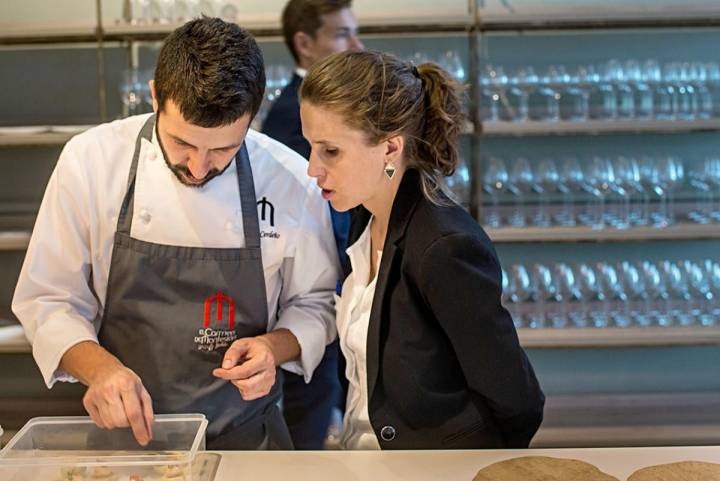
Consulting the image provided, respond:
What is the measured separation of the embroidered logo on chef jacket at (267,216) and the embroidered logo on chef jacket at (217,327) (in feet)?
0.52

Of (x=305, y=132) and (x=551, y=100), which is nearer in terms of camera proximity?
(x=305, y=132)

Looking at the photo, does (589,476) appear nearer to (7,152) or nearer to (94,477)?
(94,477)

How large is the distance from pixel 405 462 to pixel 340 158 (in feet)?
1.96

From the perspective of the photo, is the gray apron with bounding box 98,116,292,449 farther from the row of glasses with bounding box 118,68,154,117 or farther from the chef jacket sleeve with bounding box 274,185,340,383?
the row of glasses with bounding box 118,68,154,117

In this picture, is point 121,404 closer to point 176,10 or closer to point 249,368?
point 249,368

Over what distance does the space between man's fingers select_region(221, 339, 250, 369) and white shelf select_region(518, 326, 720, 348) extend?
90.4 inches

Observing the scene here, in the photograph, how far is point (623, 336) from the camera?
4016mm

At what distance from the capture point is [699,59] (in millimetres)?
4469

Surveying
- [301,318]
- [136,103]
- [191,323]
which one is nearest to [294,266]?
[301,318]

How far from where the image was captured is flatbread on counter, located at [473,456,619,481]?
5.37 ft

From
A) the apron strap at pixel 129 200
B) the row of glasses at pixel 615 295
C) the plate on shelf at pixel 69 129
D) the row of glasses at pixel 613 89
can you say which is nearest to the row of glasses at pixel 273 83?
the plate on shelf at pixel 69 129

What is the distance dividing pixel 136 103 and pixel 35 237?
2.10 m

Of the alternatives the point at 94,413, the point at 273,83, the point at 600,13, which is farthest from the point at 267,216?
the point at 600,13

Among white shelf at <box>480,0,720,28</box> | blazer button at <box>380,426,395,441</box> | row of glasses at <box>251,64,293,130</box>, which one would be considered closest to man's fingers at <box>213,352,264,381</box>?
blazer button at <box>380,426,395,441</box>
